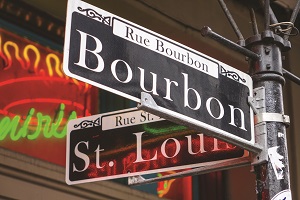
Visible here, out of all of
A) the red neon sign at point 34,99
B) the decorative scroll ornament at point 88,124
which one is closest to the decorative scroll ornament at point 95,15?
the decorative scroll ornament at point 88,124

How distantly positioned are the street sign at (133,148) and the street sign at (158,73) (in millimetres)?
377

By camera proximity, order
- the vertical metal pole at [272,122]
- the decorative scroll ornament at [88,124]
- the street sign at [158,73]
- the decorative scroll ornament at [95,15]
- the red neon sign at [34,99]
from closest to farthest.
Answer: the street sign at [158,73] < the decorative scroll ornament at [95,15] < the vertical metal pole at [272,122] < the decorative scroll ornament at [88,124] < the red neon sign at [34,99]

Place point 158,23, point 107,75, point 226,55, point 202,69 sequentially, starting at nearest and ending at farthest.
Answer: point 107,75, point 202,69, point 158,23, point 226,55

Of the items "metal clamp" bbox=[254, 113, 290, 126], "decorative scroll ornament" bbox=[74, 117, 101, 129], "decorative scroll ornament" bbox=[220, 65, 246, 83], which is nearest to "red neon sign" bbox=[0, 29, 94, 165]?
"decorative scroll ornament" bbox=[74, 117, 101, 129]

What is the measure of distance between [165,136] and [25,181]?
2805mm

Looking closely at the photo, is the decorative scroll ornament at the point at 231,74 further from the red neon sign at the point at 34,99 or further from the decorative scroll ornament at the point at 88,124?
the red neon sign at the point at 34,99

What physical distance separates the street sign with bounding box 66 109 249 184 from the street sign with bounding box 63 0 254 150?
38 cm

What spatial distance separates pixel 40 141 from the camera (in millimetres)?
7457

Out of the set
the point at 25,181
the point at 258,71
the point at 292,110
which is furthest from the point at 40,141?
the point at 292,110

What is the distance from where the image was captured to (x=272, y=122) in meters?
4.20

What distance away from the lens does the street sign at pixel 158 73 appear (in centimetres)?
361

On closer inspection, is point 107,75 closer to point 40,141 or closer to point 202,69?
point 202,69

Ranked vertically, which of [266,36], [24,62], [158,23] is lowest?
[266,36]

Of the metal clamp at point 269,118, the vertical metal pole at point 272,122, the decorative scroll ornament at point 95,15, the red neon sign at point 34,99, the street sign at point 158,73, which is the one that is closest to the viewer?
the street sign at point 158,73
